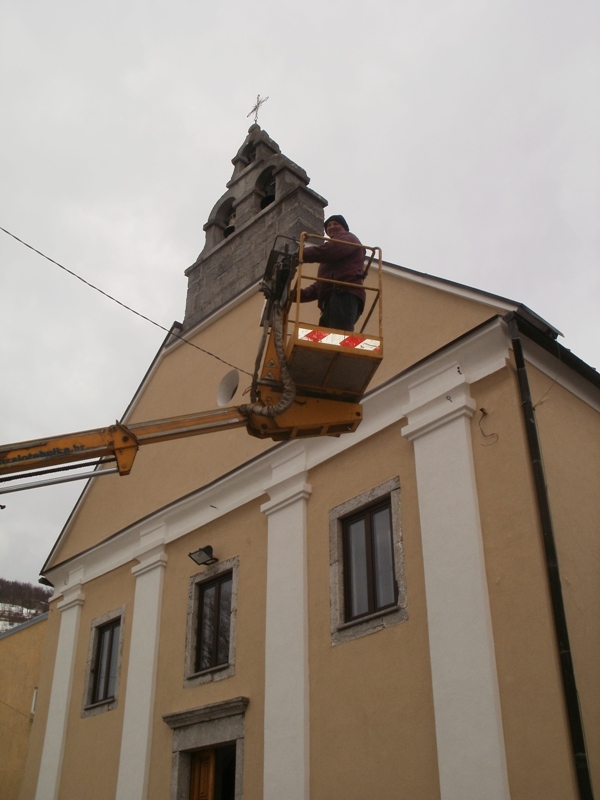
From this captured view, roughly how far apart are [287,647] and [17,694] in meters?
11.8

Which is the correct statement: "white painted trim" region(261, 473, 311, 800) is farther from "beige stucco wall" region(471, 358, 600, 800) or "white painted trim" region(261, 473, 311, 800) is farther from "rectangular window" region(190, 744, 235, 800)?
"beige stucco wall" region(471, 358, 600, 800)

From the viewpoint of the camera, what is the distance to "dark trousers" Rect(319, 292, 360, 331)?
29.0 feet

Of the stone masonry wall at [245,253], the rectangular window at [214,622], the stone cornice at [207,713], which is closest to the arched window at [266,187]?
the stone masonry wall at [245,253]

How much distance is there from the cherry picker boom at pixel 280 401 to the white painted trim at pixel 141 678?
584 cm

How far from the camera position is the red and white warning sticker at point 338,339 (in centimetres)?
818

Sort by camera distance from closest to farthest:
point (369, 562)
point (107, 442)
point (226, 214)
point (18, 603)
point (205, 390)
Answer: point (107, 442), point (369, 562), point (205, 390), point (226, 214), point (18, 603)

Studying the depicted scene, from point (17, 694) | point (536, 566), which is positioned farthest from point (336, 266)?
point (17, 694)

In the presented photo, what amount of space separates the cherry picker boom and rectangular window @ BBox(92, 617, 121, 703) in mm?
7092

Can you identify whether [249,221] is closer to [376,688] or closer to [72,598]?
[72,598]

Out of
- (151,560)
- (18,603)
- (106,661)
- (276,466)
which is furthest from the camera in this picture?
(18,603)

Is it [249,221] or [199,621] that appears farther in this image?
[249,221]

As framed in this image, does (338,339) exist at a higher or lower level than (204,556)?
lower

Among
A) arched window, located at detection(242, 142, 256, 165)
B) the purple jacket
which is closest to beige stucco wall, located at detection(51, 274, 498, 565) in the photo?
the purple jacket

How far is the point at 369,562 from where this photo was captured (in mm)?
10648
